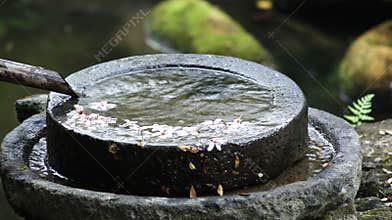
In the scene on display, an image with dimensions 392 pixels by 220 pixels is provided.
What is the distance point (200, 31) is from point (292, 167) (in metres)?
5.64

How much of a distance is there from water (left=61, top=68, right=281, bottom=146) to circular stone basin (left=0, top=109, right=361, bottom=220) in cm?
30

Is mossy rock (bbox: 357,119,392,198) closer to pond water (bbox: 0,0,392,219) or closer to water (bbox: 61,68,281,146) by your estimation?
water (bbox: 61,68,281,146)

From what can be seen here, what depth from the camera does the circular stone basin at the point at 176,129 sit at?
3.35 meters

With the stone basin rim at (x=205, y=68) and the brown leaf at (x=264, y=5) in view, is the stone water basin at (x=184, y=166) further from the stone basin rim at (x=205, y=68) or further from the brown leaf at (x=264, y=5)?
the brown leaf at (x=264, y=5)

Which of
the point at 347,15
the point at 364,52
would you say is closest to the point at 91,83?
the point at 364,52

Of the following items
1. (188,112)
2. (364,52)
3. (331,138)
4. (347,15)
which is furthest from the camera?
(347,15)

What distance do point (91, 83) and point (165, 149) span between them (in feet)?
3.52

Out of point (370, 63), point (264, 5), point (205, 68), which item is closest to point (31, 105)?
point (205, 68)

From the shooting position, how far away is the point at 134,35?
10.1 metres

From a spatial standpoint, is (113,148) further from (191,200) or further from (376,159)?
(376,159)

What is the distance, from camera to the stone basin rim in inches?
151

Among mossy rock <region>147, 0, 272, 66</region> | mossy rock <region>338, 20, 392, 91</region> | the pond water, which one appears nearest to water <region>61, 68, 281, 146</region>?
the pond water

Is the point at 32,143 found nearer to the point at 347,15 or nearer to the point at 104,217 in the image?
the point at 104,217

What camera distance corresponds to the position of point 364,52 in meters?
8.05
